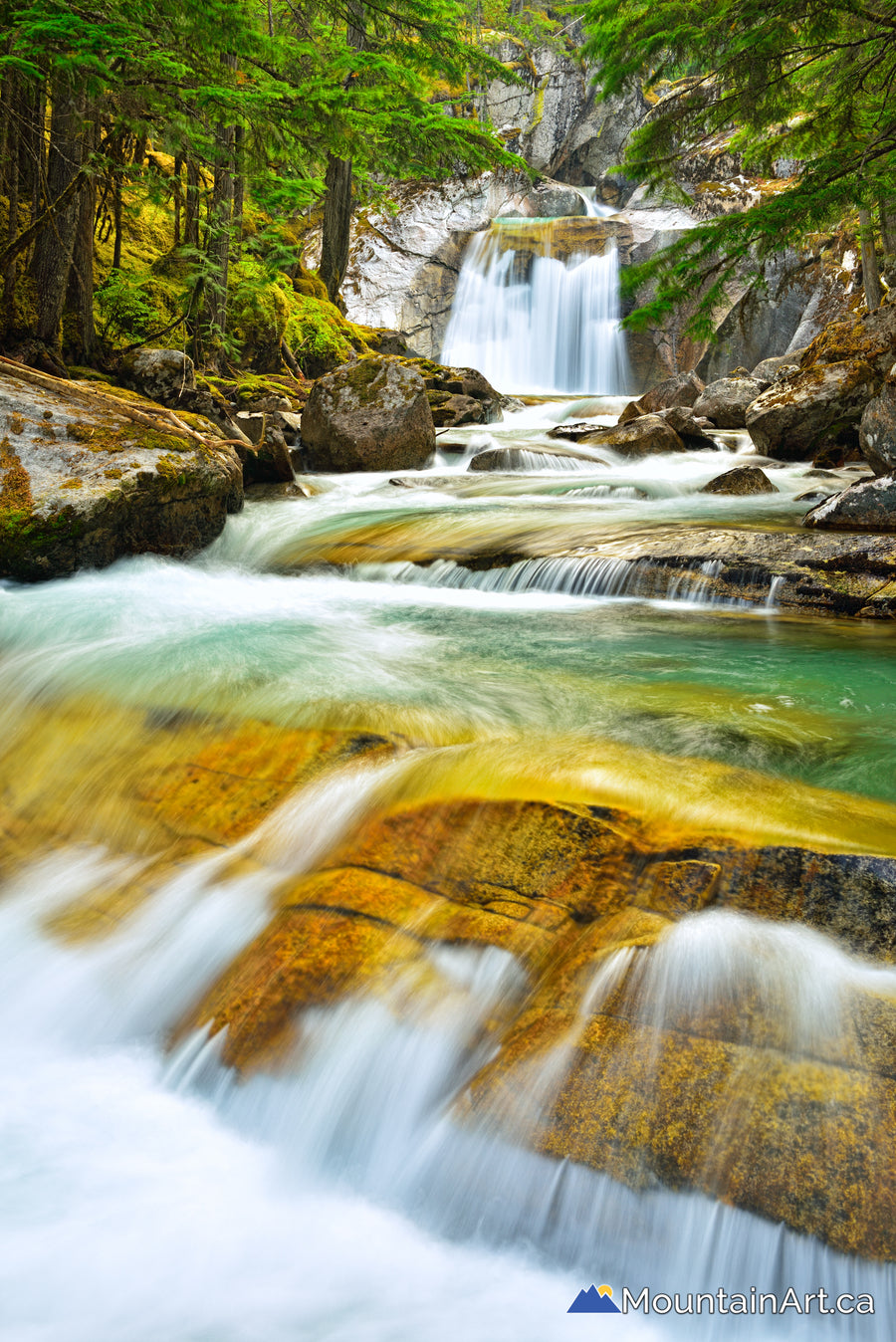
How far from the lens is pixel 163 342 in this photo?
10.4 metres

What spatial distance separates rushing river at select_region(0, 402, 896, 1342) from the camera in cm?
158

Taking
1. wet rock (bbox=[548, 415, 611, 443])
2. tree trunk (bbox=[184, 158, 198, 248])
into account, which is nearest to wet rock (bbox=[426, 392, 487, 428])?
wet rock (bbox=[548, 415, 611, 443])

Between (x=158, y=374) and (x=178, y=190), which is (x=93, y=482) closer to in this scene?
(x=158, y=374)

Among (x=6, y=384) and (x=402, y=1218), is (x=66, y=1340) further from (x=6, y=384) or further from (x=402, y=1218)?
(x=6, y=384)

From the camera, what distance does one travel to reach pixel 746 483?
8805 millimetres

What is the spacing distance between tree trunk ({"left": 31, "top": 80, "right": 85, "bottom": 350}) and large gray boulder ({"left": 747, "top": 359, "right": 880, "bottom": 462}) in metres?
8.80

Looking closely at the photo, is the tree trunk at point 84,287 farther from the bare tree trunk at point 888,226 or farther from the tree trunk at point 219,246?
the bare tree trunk at point 888,226

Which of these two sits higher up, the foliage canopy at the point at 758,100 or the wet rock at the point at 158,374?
the foliage canopy at the point at 758,100

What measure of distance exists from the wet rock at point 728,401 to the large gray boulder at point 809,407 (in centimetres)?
356

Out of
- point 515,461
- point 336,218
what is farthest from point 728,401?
point 336,218

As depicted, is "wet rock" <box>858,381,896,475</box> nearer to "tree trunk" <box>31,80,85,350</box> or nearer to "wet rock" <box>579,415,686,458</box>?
"wet rock" <box>579,415,686,458</box>

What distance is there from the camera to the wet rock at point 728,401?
14500mm

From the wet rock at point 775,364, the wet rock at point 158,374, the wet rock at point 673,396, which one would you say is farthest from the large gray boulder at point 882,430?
the wet rock at point 775,364

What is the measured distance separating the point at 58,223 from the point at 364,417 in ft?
13.8
